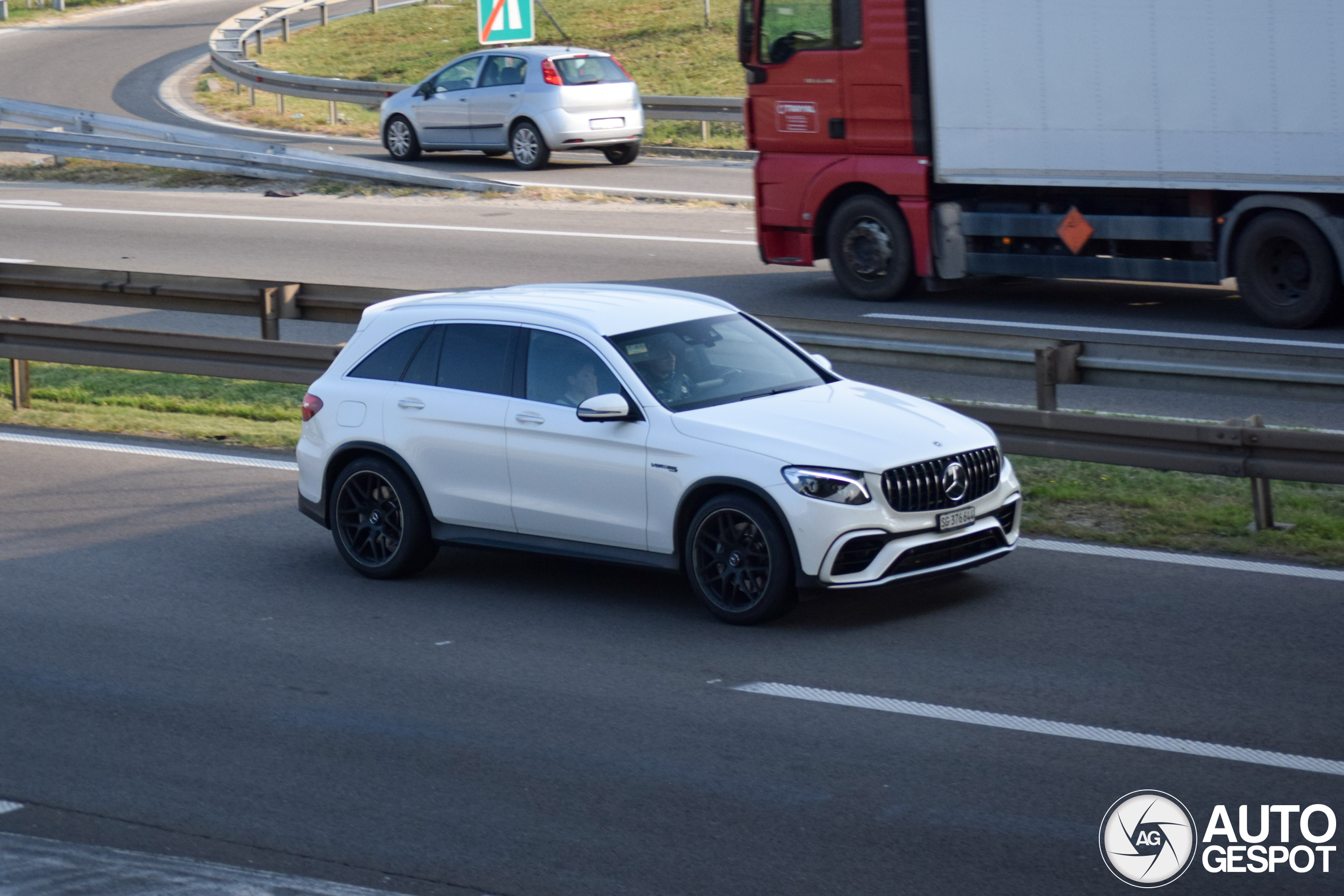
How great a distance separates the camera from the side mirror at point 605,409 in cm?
791

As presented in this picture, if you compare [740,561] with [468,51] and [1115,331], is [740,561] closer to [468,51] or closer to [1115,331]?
[1115,331]

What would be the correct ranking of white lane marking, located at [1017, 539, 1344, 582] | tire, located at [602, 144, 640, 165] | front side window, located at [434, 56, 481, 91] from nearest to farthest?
white lane marking, located at [1017, 539, 1344, 582], tire, located at [602, 144, 640, 165], front side window, located at [434, 56, 481, 91]

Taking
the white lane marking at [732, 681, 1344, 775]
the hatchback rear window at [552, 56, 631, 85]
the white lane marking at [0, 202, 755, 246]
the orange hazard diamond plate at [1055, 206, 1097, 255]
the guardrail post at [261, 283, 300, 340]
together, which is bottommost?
the white lane marking at [732, 681, 1344, 775]

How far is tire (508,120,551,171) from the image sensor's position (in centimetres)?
2652

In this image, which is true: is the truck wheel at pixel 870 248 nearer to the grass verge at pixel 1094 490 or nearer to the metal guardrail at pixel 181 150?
the grass verge at pixel 1094 490

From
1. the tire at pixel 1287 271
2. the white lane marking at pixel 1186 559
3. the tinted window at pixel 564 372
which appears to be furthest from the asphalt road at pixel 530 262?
the tinted window at pixel 564 372

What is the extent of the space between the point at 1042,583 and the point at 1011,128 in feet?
24.8

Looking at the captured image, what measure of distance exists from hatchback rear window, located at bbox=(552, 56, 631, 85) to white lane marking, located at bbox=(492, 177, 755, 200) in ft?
7.44

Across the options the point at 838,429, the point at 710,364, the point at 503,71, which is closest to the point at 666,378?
the point at 710,364

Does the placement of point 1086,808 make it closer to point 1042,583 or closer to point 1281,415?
point 1042,583

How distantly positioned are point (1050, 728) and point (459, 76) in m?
23.0

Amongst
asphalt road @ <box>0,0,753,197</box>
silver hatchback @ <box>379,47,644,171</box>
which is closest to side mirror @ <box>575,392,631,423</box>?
asphalt road @ <box>0,0,753,197</box>

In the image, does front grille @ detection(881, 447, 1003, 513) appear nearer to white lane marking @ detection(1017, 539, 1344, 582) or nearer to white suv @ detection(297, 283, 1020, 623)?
white suv @ detection(297, 283, 1020, 623)

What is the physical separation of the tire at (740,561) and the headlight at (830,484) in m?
0.20
